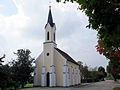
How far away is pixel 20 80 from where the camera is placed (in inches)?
1986

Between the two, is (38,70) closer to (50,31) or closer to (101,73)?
(50,31)

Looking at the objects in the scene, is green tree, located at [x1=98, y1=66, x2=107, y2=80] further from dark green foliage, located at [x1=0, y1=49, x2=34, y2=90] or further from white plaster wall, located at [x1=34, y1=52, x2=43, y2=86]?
dark green foliage, located at [x1=0, y1=49, x2=34, y2=90]

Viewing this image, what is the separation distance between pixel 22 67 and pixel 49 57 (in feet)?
24.8

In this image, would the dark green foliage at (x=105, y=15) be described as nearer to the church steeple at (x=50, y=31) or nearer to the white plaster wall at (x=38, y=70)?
the church steeple at (x=50, y=31)

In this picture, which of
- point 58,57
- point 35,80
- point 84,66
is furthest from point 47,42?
point 84,66

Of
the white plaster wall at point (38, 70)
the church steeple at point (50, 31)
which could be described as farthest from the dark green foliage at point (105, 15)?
the white plaster wall at point (38, 70)

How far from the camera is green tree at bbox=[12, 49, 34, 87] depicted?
50.2 meters

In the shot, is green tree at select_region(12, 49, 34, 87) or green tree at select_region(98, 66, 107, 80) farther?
green tree at select_region(98, 66, 107, 80)

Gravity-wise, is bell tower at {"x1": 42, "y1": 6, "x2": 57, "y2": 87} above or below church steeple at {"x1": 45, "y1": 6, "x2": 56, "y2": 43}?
below

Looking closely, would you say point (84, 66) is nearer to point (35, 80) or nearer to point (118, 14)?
point (35, 80)

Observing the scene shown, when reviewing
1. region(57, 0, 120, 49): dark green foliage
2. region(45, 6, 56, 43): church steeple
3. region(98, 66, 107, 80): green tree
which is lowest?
region(57, 0, 120, 49): dark green foliage

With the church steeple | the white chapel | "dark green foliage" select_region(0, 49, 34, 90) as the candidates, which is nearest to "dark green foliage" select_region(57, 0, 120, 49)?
"dark green foliage" select_region(0, 49, 34, 90)

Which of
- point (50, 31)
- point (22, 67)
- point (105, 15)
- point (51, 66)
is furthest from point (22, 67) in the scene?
point (105, 15)

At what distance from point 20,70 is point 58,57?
32.4 ft
